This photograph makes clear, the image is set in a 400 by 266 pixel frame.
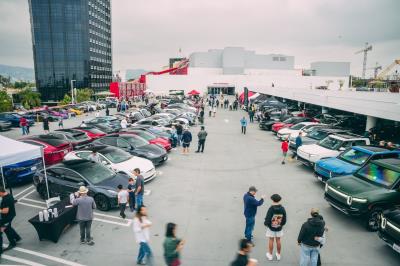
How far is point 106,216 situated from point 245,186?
17.0ft

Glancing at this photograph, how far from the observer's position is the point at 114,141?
13328mm

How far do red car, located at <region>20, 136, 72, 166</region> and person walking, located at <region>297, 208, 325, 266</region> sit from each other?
439 inches

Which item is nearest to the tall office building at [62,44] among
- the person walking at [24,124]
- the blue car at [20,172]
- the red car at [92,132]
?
the person walking at [24,124]

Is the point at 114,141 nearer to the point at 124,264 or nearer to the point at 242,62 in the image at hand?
the point at 124,264

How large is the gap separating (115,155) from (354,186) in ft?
28.1

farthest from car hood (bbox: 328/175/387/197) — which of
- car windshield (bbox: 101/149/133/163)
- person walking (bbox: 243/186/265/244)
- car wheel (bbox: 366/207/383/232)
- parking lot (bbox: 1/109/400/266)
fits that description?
car windshield (bbox: 101/149/133/163)

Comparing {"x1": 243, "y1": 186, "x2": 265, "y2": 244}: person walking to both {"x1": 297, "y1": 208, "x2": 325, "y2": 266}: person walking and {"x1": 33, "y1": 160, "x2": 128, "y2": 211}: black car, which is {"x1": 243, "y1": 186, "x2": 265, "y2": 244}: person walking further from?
{"x1": 33, "y1": 160, "x2": 128, "y2": 211}: black car

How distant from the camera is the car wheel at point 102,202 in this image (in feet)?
27.4

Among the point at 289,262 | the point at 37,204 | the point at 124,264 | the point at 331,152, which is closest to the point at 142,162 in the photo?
the point at 37,204

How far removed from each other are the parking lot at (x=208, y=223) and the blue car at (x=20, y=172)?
45cm

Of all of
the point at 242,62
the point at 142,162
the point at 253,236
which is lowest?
the point at 253,236

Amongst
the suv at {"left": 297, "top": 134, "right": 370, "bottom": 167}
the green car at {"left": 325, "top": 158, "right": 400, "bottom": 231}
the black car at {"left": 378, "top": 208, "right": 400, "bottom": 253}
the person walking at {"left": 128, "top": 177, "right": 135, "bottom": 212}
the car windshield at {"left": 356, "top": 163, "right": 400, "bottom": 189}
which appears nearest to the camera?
the black car at {"left": 378, "top": 208, "right": 400, "bottom": 253}

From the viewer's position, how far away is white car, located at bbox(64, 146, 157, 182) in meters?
10.4

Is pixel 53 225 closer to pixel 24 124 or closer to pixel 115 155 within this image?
pixel 115 155
